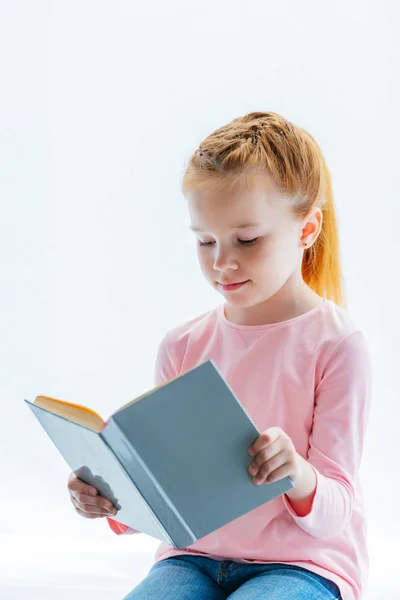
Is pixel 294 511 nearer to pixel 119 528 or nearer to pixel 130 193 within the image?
pixel 119 528

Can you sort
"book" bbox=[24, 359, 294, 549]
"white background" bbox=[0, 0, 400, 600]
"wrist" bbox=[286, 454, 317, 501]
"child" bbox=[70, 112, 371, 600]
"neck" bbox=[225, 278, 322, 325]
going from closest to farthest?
"book" bbox=[24, 359, 294, 549], "wrist" bbox=[286, 454, 317, 501], "child" bbox=[70, 112, 371, 600], "neck" bbox=[225, 278, 322, 325], "white background" bbox=[0, 0, 400, 600]

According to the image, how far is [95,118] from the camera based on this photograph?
2.45m

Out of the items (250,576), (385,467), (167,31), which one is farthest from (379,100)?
(250,576)

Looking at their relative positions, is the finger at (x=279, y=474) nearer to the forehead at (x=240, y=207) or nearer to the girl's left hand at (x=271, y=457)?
the girl's left hand at (x=271, y=457)

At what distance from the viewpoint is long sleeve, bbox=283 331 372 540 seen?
4.23 feet

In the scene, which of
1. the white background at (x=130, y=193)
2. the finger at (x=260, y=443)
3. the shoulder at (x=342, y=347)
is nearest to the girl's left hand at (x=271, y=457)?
the finger at (x=260, y=443)

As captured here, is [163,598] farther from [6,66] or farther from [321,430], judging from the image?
[6,66]

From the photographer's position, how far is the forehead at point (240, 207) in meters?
1.32

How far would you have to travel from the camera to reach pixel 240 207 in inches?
52.1

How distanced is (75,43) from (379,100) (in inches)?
33.7

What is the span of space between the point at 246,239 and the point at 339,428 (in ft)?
1.06

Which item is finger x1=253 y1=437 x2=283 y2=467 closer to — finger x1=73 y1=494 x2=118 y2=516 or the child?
the child

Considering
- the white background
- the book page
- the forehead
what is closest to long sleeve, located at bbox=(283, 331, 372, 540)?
the forehead

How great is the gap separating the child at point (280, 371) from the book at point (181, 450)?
0.52 feet
